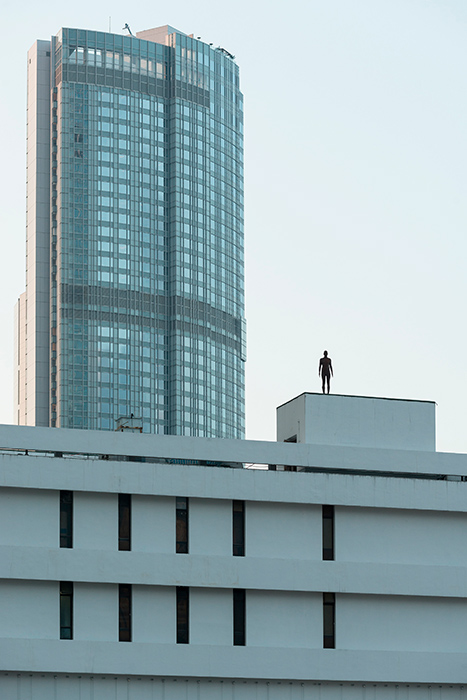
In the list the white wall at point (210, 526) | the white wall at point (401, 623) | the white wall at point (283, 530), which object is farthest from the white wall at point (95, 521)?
the white wall at point (401, 623)

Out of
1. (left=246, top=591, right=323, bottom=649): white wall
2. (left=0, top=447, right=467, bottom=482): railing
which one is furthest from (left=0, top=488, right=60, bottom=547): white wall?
(left=246, top=591, right=323, bottom=649): white wall

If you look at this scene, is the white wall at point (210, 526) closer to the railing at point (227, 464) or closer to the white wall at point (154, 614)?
the railing at point (227, 464)

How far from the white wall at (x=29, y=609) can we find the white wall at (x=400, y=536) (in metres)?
11.5

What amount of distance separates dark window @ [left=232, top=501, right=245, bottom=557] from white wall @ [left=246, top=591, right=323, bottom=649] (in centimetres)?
180

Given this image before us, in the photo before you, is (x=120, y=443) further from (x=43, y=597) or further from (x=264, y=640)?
(x=264, y=640)

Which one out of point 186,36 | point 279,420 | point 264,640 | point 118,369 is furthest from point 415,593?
point 186,36

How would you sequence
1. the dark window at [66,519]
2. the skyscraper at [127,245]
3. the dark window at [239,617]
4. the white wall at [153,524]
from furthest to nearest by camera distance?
the skyscraper at [127,245], the dark window at [239,617], the white wall at [153,524], the dark window at [66,519]

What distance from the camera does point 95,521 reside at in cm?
4562

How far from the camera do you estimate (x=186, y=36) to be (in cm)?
17675

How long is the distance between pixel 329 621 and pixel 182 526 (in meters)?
7.08

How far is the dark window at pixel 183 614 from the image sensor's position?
45812 millimetres

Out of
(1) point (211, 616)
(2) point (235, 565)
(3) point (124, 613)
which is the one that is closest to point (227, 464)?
(2) point (235, 565)

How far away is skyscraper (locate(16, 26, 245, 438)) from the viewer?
159375 millimetres

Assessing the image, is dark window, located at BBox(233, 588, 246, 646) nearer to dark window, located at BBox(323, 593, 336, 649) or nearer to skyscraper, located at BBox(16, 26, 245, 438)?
dark window, located at BBox(323, 593, 336, 649)
